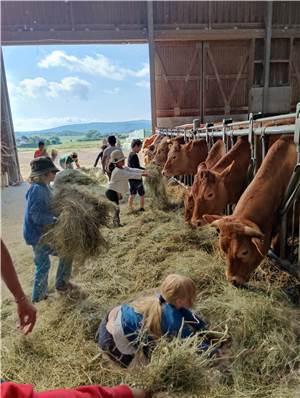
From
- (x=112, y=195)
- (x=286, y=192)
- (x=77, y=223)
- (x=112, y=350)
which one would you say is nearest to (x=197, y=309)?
(x=112, y=350)

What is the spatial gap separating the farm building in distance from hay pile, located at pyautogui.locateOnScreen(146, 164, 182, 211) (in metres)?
9.20

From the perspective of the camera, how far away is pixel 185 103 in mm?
17906

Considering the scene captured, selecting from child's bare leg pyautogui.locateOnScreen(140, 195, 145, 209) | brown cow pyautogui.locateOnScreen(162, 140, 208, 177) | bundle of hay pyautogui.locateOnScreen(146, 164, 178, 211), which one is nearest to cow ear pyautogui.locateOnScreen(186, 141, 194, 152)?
brown cow pyautogui.locateOnScreen(162, 140, 208, 177)

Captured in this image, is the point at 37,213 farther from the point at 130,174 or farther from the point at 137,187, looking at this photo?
the point at 137,187

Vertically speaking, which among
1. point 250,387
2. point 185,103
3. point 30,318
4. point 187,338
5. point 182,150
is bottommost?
point 250,387

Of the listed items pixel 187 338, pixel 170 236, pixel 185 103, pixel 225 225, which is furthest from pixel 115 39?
pixel 187 338

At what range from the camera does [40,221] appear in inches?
155

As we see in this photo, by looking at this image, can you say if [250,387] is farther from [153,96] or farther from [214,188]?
[153,96]

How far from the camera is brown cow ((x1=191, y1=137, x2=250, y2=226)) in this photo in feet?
14.4

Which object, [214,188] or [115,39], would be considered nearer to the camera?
[214,188]

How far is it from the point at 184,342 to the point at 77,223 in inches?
78.0

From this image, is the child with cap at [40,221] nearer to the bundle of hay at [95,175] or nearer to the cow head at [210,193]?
the cow head at [210,193]

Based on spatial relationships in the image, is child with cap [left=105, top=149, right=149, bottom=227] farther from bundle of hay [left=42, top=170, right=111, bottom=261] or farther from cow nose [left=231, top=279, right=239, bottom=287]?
cow nose [left=231, top=279, right=239, bottom=287]

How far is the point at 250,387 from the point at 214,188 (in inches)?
97.5
